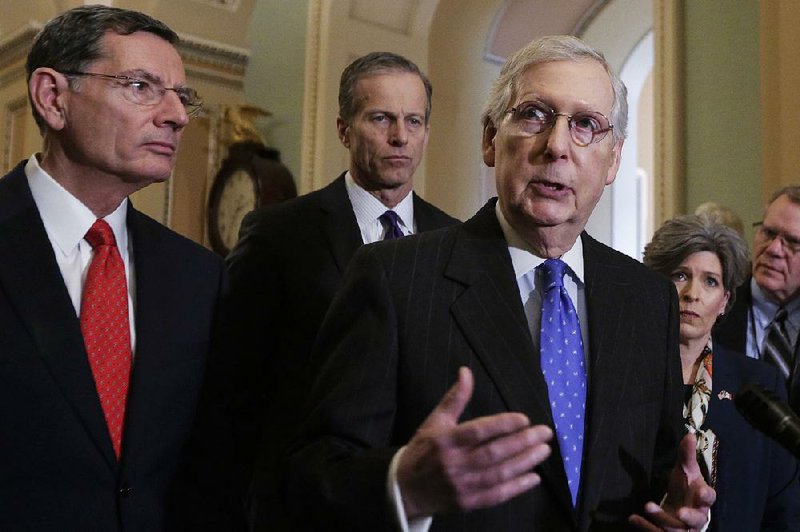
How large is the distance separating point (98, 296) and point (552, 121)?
842 millimetres

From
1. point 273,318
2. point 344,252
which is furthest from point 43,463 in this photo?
point 344,252

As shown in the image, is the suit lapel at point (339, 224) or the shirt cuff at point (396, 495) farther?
the suit lapel at point (339, 224)

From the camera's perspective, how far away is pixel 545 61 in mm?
1768

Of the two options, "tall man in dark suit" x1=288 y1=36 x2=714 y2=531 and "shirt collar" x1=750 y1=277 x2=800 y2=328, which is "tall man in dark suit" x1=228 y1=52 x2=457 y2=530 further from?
"shirt collar" x1=750 y1=277 x2=800 y2=328

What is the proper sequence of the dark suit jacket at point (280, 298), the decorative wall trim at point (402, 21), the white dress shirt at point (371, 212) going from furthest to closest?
the decorative wall trim at point (402, 21) → the white dress shirt at point (371, 212) → the dark suit jacket at point (280, 298)

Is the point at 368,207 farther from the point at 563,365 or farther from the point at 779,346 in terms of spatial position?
the point at 779,346

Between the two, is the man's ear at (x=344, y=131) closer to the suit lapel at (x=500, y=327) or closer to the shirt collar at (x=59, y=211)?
the shirt collar at (x=59, y=211)

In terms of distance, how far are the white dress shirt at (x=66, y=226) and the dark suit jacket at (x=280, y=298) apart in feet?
1.51

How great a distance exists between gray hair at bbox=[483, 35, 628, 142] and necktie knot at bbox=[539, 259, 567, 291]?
26 centimetres

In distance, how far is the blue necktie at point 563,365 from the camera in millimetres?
1616

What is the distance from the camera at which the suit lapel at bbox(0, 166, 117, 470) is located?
5.72ft

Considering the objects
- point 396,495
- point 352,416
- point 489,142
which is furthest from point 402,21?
point 396,495

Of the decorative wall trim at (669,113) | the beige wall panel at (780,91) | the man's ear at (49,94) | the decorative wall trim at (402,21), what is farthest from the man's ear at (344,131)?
the decorative wall trim at (402,21)

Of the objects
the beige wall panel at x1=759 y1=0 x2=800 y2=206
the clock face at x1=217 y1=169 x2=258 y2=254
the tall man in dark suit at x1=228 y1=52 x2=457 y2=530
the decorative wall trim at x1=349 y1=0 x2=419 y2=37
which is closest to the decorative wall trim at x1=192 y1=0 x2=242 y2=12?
the decorative wall trim at x1=349 y1=0 x2=419 y2=37
